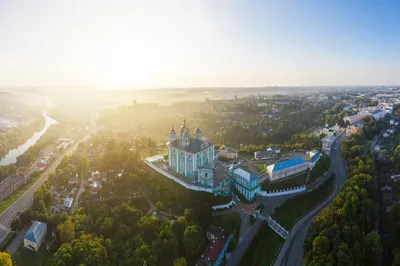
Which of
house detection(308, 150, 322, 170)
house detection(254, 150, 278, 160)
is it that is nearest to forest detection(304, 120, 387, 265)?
house detection(308, 150, 322, 170)

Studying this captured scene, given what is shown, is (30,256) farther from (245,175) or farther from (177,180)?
(245,175)

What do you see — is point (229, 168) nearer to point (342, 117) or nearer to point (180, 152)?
point (180, 152)

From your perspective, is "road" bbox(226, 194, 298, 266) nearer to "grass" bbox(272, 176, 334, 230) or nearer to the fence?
the fence

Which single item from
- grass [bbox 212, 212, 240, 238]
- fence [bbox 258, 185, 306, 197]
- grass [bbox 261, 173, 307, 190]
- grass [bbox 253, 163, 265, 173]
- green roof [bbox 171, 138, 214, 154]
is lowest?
grass [bbox 212, 212, 240, 238]

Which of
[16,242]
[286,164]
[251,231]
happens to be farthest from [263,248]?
[16,242]

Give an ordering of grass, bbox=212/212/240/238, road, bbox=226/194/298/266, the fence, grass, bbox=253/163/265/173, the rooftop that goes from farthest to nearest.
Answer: grass, bbox=253/163/265/173 → the fence → the rooftop → grass, bbox=212/212/240/238 → road, bbox=226/194/298/266

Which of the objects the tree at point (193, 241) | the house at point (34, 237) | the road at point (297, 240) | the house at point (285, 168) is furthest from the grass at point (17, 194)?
the house at point (285, 168)
